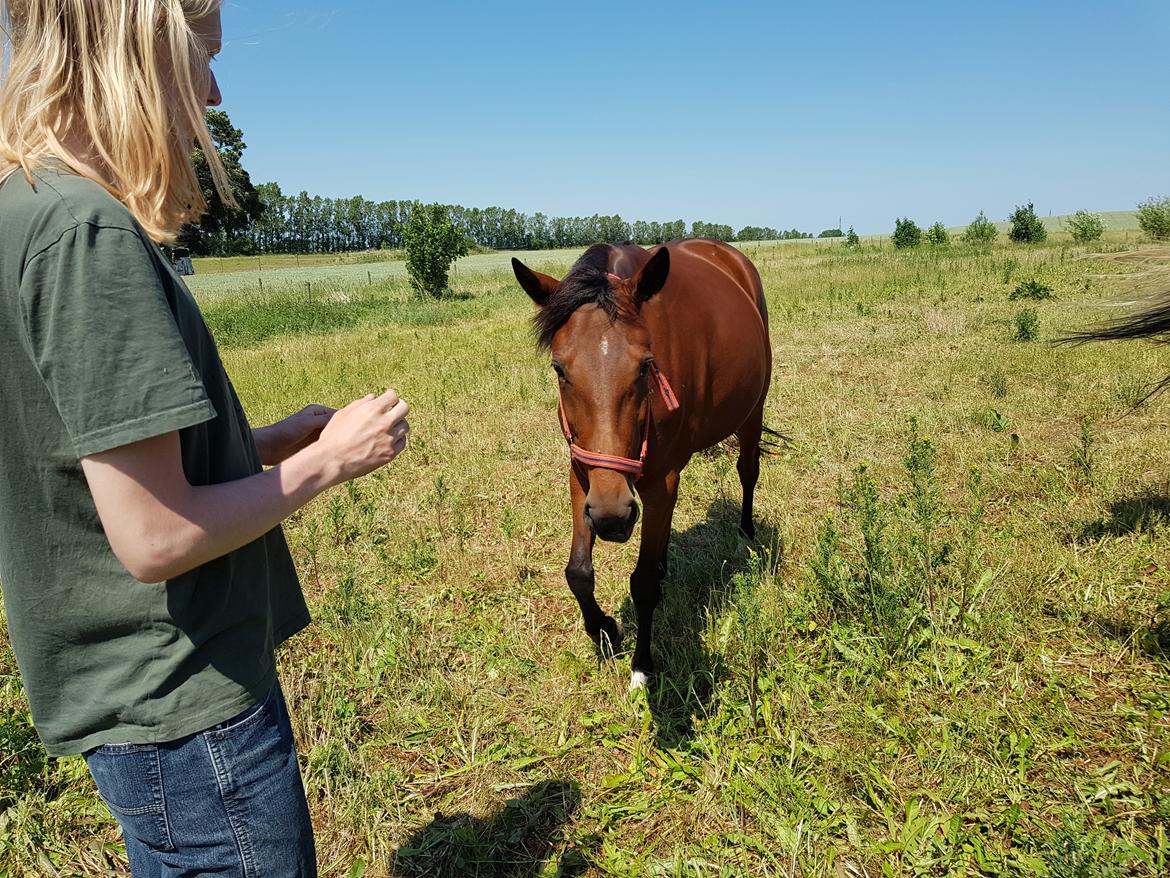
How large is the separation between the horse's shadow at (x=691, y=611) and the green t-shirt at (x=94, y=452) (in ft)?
7.69

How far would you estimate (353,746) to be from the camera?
2.98 m

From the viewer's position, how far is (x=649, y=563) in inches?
132

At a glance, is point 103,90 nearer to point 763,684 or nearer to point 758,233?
point 763,684

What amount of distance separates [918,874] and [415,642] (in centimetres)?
261

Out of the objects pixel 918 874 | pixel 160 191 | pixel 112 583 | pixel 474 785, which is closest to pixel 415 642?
pixel 474 785

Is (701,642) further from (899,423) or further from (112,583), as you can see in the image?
(899,423)

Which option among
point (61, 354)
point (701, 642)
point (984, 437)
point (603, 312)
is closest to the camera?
point (61, 354)

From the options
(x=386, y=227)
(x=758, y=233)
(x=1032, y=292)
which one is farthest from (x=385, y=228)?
(x=1032, y=292)

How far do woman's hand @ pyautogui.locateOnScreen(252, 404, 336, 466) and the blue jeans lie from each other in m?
0.65

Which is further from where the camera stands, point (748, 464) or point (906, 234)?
point (906, 234)

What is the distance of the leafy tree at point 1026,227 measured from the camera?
31516 millimetres

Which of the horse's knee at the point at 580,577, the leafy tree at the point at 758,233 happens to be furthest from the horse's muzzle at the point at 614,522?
the leafy tree at the point at 758,233

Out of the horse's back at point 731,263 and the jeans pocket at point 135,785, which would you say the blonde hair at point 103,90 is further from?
the horse's back at point 731,263

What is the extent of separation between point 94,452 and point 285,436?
784 mm
